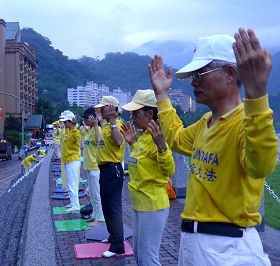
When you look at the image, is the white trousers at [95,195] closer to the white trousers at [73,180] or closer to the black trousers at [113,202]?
the white trousers at [73,180]

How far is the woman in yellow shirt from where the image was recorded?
385 cm

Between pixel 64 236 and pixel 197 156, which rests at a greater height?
pixel 197 156

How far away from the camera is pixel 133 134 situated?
455 cm

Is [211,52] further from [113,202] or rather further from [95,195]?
[95,195]

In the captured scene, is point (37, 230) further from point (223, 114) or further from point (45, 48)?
point (45, 48)

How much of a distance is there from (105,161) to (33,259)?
1480 mm

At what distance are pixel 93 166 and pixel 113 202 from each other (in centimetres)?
222

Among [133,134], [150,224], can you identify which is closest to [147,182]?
[150,224]

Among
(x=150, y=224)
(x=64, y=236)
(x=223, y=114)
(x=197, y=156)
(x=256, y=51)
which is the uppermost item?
(x=256, y=51)

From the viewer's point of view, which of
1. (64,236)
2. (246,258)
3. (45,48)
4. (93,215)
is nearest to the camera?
(246,258)

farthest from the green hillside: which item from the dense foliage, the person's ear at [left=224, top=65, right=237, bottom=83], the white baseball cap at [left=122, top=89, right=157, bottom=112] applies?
the person's ear at [left=224, top=65, right=237, bottom=83]

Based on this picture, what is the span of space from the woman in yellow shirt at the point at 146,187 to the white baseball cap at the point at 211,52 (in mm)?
1547

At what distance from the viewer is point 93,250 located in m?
5.73

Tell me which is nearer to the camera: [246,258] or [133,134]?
[246,258]
